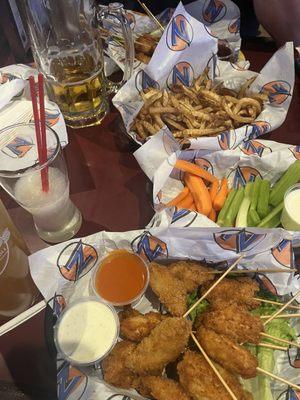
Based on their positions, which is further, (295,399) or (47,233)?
(47,233)

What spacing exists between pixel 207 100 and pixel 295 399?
64.7 inches

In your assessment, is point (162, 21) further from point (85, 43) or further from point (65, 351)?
point (65, 351)

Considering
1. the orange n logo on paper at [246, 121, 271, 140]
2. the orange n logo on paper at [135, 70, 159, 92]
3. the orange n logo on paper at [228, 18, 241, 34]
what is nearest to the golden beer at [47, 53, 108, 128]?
the orange n logo on paper at [135, 70, 159, 92]

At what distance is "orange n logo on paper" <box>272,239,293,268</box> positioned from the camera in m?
1.68

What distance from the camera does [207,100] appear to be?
236 centimetres

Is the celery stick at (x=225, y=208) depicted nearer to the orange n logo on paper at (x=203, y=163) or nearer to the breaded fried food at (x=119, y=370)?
A: the orange n logo on paper at (x=203, y=163)

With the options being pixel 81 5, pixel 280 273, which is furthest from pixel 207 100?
pixel 280 273

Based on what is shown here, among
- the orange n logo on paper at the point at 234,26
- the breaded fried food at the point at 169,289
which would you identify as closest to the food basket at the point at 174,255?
the breaded fried food at the point at 169,289

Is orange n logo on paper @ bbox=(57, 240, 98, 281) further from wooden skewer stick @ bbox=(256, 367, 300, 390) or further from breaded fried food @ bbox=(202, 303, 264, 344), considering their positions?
wooden skewer stick @ bbox=(256, 367, 300, 390)

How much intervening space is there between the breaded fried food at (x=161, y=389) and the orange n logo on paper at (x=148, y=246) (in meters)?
0.53

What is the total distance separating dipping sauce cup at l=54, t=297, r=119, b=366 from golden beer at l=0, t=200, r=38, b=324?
0.27m

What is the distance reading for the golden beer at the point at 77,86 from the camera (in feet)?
7.26

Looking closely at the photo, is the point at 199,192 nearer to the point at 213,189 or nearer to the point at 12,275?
the point at 213,189

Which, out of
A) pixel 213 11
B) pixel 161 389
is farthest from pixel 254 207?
pixel 213 11
